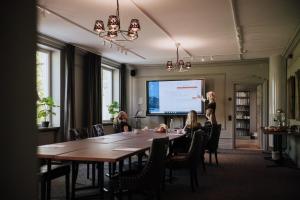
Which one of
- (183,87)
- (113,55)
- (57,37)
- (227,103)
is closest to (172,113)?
(183,87)

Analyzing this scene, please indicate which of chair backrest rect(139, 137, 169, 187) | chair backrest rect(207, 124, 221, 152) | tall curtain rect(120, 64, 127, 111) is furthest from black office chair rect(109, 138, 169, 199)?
tall curtain rect(120, 64, 127, 111)

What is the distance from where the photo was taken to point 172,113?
9938 mm

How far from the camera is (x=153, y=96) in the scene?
33.4 feet

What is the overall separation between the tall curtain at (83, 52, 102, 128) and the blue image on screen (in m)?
2.34

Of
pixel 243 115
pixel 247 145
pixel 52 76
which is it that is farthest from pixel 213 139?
pixel 243 115

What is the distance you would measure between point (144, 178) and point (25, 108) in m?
2.62

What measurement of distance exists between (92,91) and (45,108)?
1.68 metres

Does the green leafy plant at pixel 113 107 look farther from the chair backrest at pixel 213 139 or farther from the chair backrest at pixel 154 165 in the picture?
the chair backrest at pixel 154 165

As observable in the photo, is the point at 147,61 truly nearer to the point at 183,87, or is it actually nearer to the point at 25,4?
the point at 183,87

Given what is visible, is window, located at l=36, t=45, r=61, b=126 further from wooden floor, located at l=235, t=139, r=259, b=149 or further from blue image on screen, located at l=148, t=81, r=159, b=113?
wooden floor, located at l=235, t=139, r=259, b=149

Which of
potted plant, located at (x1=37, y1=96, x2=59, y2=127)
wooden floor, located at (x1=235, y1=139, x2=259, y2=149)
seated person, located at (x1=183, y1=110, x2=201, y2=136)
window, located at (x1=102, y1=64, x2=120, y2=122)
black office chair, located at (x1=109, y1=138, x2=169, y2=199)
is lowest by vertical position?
wooden floor, located at (x1=235, y1=139, x2=259, y2=149)

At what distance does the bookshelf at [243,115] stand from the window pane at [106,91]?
6.26m

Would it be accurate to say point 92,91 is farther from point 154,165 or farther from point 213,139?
point 154,165

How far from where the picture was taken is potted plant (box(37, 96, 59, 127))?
591cm
